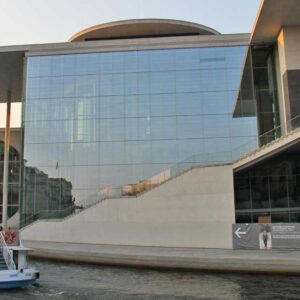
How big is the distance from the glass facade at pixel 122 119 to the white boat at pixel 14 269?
17014 mm

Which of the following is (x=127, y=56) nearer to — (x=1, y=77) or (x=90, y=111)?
(x=90, y=111)

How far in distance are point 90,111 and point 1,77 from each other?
14538 millimetres

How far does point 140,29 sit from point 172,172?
1674 centimetres

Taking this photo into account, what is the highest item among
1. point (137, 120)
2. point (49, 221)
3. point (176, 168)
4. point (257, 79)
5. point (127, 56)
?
point (127, 56)

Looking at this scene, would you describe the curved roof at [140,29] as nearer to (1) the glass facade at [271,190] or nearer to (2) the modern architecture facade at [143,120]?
(2) the modern architecture facade at [143,120]

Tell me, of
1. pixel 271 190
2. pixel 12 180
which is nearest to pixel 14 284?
pixel 271 190

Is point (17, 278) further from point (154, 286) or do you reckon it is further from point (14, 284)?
point (154, 286)

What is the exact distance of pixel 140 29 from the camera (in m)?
44.7

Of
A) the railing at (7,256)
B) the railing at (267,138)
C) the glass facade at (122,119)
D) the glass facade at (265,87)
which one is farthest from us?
the glass facade at (122,119)

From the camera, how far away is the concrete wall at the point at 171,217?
3017 cm

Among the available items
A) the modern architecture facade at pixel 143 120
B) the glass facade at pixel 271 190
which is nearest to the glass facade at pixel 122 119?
the modern architecture facade at pixel 143 120

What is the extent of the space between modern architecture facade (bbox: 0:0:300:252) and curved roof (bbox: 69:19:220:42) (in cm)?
433

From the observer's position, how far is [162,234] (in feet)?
105

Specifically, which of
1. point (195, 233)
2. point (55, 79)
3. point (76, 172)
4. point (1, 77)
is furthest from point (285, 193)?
point (1, 77)
